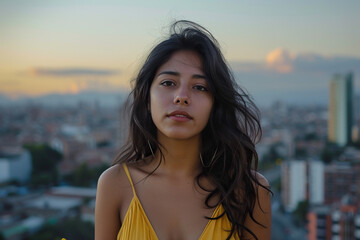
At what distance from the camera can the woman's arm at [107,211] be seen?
977 millimetres

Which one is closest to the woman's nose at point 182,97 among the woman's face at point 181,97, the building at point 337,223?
the woman's face at point 181,97

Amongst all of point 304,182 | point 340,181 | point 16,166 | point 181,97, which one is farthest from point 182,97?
point 16,166

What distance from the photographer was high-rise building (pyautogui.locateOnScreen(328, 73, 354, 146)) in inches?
1236

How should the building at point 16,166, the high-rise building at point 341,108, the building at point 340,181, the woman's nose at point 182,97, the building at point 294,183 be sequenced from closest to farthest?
the woman's nose at point 182,97 → the building at point 340,181 → the building at point 294,183 → the building at point 16,166 → the high-rise building at point 341,108

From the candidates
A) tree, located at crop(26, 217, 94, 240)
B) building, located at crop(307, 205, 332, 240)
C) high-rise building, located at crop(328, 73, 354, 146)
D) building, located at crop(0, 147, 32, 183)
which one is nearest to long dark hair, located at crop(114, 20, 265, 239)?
building, located at crop(307, 205, 332, 240)

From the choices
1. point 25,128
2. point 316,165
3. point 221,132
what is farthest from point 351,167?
point 25,128

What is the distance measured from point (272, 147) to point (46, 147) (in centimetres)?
1574

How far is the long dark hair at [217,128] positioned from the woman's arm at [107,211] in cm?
9

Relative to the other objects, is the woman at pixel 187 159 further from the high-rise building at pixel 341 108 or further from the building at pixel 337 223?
the high-rise building at pixel 341 108

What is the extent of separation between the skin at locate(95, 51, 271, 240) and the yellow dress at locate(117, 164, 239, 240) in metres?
0.02

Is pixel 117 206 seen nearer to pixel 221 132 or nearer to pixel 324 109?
pixel 221 132

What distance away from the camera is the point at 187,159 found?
1.02 meters

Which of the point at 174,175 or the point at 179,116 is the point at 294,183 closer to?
the point at 174,175

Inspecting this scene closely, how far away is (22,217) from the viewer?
19.6m
